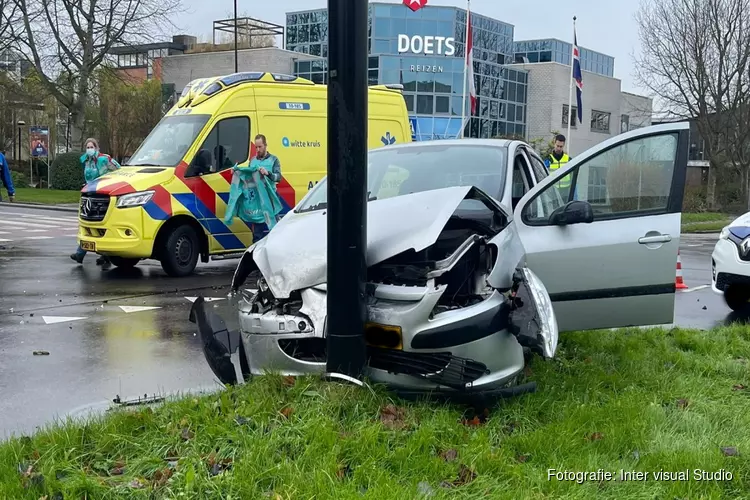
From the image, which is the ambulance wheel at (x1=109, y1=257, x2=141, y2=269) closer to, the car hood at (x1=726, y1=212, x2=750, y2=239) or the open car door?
the open car door

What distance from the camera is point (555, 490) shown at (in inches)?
131

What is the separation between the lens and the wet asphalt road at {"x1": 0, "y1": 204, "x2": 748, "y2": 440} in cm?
511

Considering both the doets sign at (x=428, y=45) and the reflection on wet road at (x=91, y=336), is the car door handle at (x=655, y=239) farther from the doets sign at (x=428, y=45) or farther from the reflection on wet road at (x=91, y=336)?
the doets sign at (x=428, y=45)

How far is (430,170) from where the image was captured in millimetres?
6137

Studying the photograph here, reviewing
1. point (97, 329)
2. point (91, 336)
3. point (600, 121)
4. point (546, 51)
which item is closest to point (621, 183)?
point (91, 336)

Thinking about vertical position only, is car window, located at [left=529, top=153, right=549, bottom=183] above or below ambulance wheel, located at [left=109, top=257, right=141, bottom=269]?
above

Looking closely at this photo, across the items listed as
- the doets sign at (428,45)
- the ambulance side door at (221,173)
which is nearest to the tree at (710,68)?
the doets sign at (428,45)

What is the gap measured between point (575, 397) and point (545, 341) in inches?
25.6

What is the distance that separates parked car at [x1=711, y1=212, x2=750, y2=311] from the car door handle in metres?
3.31

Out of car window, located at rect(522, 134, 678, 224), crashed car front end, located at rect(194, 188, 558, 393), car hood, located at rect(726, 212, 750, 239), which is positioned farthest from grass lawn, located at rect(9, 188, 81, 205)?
crashed car front end, located at rect(194, 188, 558, 393)

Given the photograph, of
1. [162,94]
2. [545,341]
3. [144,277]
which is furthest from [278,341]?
[162,94]

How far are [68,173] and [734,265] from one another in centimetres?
3615

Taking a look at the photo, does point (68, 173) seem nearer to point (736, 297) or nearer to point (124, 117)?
point (124, 117)

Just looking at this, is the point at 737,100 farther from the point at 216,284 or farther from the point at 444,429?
the point at 444,429
